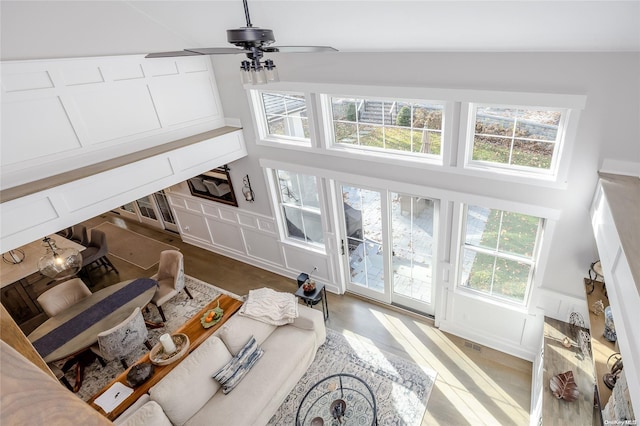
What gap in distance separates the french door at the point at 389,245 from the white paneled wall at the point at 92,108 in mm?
2428

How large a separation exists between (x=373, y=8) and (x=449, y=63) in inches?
37.4

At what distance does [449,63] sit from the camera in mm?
3045

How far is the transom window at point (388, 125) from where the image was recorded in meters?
3.55

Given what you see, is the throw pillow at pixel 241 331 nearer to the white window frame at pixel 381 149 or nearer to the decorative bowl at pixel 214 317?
the decorative bowl at pixel 214 317

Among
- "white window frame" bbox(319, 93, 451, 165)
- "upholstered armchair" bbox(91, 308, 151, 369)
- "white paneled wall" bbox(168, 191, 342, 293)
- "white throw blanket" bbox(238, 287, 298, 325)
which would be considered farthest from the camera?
"white paneled wall" bbox(168, 191, 342, 293)

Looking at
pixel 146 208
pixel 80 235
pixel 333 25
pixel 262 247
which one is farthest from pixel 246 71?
pixel 146 208

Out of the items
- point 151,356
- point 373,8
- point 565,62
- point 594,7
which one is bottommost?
point 151,356

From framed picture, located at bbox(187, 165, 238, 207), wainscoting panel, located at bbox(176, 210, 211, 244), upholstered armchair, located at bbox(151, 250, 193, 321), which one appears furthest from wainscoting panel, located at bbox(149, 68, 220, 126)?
wainscoting panel, located at bbox(176, 210, 211, 244)

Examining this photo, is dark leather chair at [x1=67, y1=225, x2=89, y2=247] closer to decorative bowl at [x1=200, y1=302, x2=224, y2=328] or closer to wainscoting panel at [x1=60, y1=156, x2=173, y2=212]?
wainscoting panel at [x1=60, y1=156, x2=173, y2=212]

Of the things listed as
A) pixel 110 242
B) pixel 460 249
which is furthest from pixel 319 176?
pixel 110 242

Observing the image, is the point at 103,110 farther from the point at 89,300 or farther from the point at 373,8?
the point at 373,8

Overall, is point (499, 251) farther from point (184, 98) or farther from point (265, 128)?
point (184, 98)

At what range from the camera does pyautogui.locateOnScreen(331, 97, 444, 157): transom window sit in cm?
355

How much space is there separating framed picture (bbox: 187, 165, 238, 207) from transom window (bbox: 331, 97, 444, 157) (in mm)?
2187
